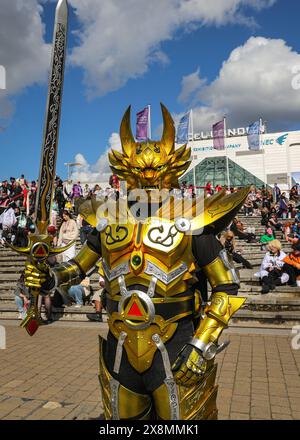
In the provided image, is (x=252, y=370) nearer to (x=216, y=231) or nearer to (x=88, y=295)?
(x=216, y=231)

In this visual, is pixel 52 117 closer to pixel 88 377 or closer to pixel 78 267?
pixel 78 267

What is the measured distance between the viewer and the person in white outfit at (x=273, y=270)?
27.0ft

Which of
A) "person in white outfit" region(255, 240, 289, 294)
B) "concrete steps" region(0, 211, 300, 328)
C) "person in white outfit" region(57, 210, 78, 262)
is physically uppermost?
"person in white outfit" region(57, 210, 78, 262)

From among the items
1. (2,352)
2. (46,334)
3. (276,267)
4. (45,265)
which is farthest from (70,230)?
(45,265)

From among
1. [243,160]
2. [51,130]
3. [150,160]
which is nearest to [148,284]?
[150,160]

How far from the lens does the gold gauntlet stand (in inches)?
86.3

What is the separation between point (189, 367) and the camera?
7.07ft

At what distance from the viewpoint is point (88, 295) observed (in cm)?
873

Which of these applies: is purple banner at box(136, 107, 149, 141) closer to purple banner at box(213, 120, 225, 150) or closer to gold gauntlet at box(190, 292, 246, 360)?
purple banner at box(213, 120, 225, 150)

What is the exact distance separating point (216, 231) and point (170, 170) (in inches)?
20.8

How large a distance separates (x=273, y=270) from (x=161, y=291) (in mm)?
6713

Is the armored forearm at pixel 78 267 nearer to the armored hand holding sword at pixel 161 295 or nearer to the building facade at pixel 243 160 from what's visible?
the armored hand holding sword at pixel 161 295

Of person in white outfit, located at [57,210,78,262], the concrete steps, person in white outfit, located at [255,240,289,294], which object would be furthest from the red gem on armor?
person in white outfit, located at [255,240,289,294]

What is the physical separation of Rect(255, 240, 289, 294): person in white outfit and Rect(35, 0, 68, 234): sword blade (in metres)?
6.60
